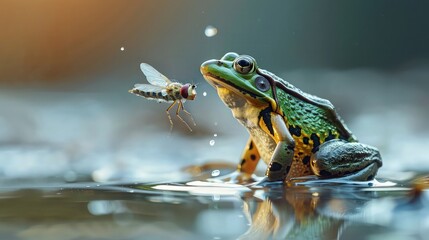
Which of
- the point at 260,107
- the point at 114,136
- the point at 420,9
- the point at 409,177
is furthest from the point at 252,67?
the point at 420,9

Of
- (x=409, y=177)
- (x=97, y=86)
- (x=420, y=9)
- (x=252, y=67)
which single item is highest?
(x=420, y=9)

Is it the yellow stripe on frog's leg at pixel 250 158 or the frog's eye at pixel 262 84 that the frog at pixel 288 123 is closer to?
the frog's eye at pixel 262 84

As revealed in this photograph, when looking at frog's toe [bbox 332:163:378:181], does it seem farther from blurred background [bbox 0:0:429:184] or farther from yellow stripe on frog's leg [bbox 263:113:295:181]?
blurred background [bbox 0:0:429:184]

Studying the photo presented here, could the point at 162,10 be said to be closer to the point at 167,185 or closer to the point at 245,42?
the point at 245,42

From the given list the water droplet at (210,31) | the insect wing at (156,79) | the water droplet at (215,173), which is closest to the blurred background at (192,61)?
the water droplet at (210,31)

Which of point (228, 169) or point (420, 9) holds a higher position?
point (420, 9)
